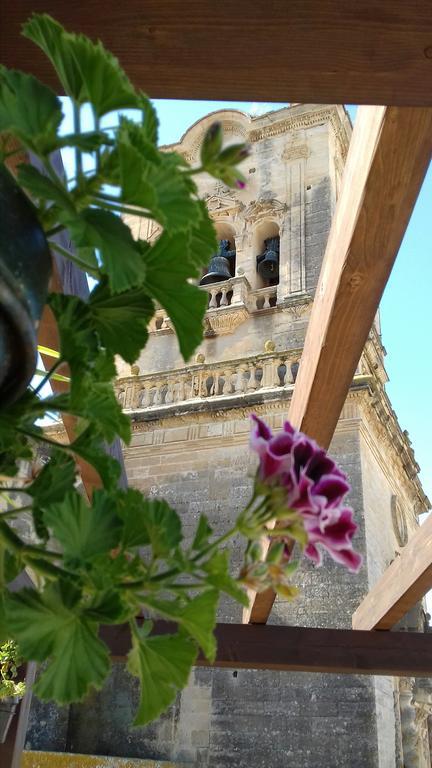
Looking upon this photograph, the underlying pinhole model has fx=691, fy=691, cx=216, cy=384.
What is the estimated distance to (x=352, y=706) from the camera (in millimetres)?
6402

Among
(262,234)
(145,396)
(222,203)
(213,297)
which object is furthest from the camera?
(222,203)

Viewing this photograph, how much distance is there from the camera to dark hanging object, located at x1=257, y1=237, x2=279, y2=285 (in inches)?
408

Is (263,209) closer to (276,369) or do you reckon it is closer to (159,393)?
(276,369)

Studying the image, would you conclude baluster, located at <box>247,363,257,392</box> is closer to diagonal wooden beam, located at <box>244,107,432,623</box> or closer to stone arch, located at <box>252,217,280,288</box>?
stone arch, located at <box>252,217,280,288</box>

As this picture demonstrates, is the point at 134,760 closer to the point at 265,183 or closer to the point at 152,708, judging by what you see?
the point at 152,708

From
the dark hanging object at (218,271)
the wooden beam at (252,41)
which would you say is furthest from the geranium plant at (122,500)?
the dark hanging object at (218,271)

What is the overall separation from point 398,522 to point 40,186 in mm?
8901

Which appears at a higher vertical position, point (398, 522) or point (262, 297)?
point (262, 297)

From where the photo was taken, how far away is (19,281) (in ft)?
1.90

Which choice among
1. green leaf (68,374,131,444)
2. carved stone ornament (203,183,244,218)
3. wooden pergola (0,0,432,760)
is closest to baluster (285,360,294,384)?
carved stone ornament (203,183,244,218)

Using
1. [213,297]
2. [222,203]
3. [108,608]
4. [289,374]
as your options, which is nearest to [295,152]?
[222,203]

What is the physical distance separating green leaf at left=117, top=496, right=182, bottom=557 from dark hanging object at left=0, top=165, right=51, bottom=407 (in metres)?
0.16

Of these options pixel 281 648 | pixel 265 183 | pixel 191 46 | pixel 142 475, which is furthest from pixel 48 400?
pixel 265 183

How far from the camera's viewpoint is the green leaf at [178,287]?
0.63 meters
